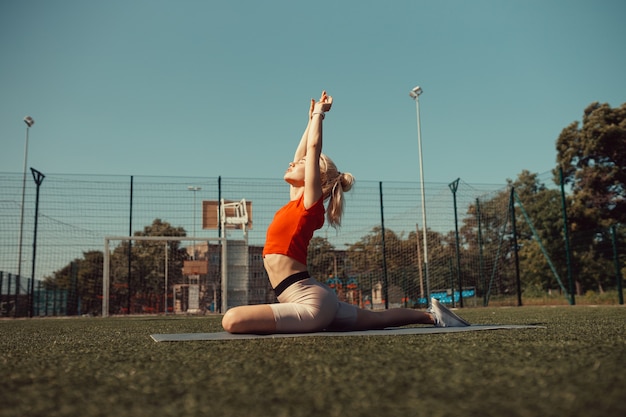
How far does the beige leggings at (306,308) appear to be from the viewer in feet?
9.83

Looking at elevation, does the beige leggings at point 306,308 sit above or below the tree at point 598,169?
below

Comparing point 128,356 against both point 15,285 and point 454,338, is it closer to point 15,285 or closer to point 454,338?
point 454,338

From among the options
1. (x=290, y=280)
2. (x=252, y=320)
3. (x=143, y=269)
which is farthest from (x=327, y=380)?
(x=143, y=269)

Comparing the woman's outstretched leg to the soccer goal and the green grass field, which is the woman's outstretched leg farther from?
the soccer goal

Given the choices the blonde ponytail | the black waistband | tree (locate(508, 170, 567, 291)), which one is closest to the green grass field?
the black waistband

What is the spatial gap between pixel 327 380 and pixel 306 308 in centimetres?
162

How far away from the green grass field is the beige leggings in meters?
0.63

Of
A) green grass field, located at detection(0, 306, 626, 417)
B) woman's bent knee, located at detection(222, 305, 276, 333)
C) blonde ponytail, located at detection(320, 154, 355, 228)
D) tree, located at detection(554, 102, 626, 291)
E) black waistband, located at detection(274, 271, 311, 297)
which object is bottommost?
green grass field, located at detection(0, 306, 626, 417)

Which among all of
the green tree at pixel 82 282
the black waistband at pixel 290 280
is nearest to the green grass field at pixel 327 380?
the black waistband at pixel 290 280

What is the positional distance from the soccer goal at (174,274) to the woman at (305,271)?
25.4ft

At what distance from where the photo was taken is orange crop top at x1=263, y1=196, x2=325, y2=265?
10.5 feet

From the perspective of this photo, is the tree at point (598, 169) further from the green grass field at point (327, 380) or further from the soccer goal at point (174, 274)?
the green grass field at point (327, 380)

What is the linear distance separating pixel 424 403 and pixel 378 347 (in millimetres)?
1151

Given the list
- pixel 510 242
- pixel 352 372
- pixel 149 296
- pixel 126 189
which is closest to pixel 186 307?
pixel 149 296
